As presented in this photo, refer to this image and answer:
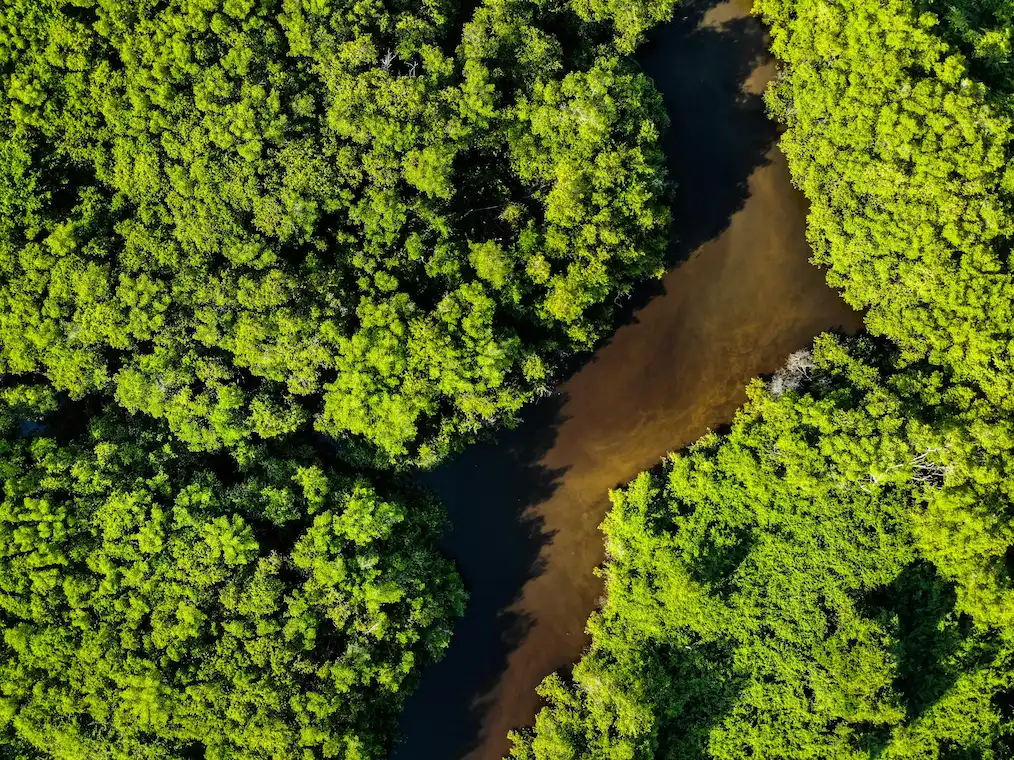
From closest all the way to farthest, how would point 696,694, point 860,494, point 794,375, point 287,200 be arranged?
point 287,200 < point 860,494 < point 696,694 < point 794,375

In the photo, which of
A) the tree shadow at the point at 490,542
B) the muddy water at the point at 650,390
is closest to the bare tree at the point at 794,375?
the muddy water at the point at 650,390

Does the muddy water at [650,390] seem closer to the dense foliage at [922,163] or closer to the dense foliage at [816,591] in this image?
the dense foliage at [816,591]

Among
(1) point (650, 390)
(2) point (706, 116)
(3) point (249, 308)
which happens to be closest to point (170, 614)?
(3) point (249, 308)

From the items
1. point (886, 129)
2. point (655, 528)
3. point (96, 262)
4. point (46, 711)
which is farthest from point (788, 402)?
point (46, 711)

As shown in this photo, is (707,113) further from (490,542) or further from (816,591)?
(490,542)

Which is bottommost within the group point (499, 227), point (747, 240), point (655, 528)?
point (655, 528)

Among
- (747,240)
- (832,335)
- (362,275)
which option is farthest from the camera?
(747,240)

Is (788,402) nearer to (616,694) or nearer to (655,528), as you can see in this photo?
(655,528)

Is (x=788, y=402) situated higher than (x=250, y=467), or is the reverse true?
(x=788, y=402)
